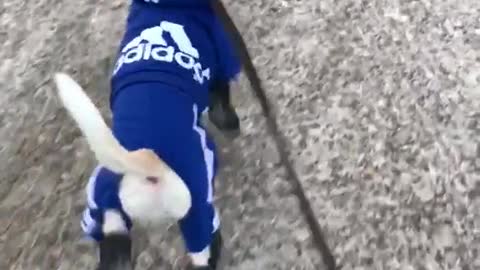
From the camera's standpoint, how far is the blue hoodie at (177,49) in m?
1.17

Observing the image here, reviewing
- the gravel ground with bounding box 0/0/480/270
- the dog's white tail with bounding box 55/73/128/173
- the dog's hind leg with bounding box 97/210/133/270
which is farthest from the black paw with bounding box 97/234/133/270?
the dog's white tail with bounding box 55/73/128/173

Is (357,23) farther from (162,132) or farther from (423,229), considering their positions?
(162,132)

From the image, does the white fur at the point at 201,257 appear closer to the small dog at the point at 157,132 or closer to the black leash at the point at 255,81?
the small dog at the point at 157,132

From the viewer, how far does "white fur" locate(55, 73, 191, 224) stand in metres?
0.98

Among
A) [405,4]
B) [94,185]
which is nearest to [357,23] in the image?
[405,4]

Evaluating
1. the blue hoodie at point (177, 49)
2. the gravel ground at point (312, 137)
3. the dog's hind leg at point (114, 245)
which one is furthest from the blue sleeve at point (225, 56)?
the dog's hind leg at point (114, 245)

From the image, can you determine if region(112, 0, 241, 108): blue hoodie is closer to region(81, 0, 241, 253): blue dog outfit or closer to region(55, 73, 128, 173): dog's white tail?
region(81, 0, 241, 253): blue dog outfit

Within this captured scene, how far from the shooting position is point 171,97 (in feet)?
3.74

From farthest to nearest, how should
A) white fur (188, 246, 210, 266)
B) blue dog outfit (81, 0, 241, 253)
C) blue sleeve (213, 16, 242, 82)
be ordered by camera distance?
blue sleeve (213, 16, 242, 82) < white fur (188, 246, 210, 266) < blue dog outfit (81, 0, 241, 253)

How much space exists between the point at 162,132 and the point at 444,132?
2.05ft

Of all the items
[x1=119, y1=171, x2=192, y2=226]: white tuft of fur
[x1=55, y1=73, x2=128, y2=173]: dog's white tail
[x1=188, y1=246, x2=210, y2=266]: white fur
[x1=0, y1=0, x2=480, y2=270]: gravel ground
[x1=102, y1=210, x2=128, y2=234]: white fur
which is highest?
[x1=55, y1=73, x2=128, y2=173]: dog's white tail

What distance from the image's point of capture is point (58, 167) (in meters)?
1.49

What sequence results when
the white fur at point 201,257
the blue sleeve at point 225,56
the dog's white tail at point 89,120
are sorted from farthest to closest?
the blue sleeve at point 225,56, the white fur at point 201,257, the dog's white tail at point 89,120

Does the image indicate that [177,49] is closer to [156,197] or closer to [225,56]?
[225,56]
